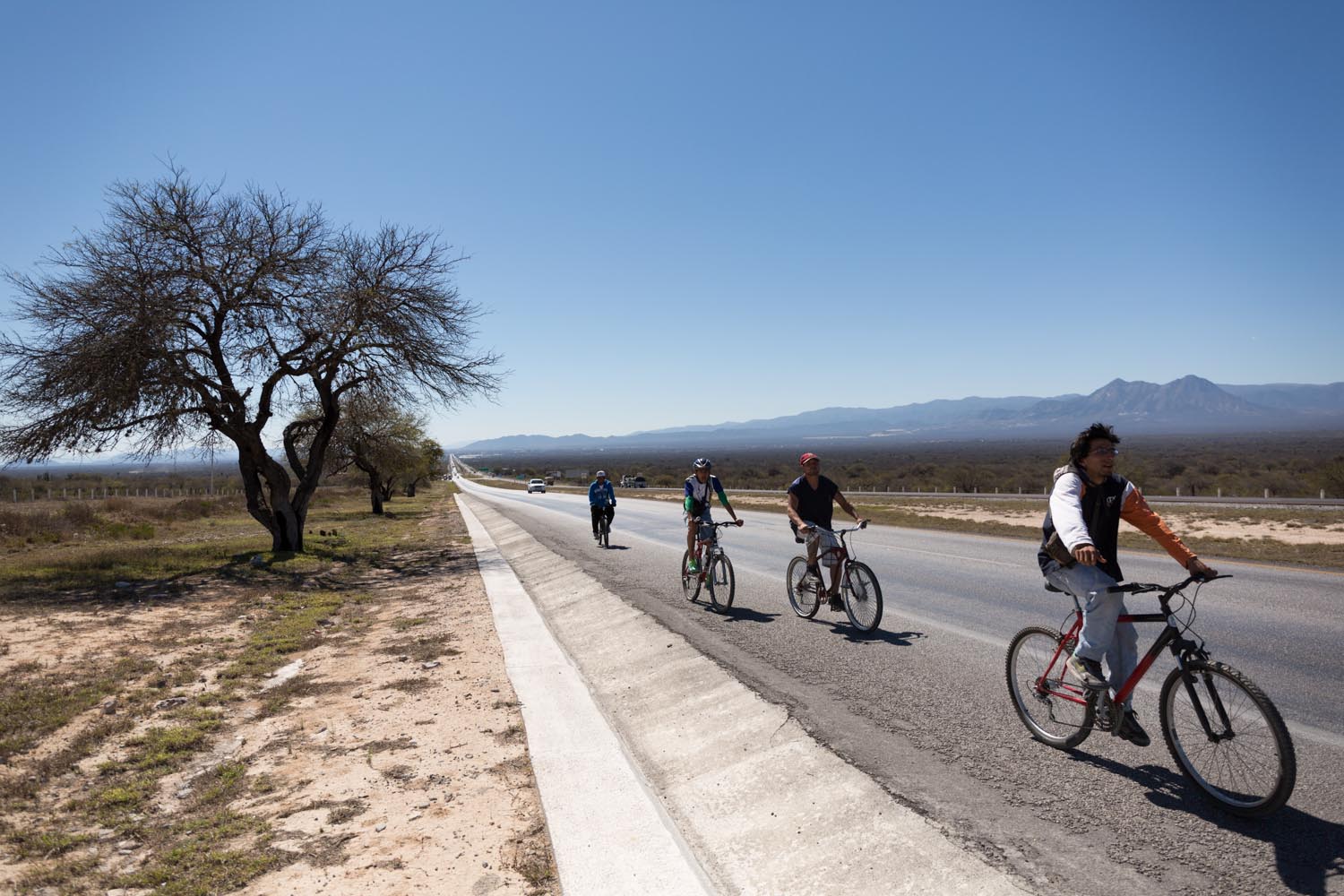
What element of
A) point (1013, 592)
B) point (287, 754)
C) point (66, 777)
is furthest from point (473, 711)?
point (1013, 592)

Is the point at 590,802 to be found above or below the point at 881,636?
below

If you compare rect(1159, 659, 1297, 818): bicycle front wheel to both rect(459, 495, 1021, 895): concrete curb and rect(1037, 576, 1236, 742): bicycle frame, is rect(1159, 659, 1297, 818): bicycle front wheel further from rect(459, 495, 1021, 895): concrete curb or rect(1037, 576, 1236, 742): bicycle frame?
rect(459, 495, 1021, 895): concrete curb

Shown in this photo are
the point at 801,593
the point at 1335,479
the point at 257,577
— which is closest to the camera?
the point at 801,593

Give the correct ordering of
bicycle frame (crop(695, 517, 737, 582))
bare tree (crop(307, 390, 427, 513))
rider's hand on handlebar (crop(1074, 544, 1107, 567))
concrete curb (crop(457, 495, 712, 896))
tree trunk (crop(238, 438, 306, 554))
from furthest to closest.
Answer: bare tree (crop(307, 390, 427, 513))
tree trunk (crop(238, 438, 306, 554))
bicycle frame (crop(695, 517, 737, 582))
rider's hand on handlebar (crop(1074, 544, 1107, 567))
concrete curb (crop(457, 495, 712, 896))

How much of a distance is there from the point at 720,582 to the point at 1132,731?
6.13 m

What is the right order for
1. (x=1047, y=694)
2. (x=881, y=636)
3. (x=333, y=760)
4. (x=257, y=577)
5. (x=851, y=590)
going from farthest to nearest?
(x=257, y=577) → (x=851, y=590) → (x=881, y=636) → (x=333, y=760) → (x=1047, y=694)

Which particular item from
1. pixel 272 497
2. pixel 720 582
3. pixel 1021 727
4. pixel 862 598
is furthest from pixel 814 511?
pixel 272 497

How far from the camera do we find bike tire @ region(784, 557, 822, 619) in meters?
8.89

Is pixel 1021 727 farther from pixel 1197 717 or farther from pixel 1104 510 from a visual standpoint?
pixel 1104 510

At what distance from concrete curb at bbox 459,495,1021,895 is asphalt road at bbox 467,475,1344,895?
0.19 meters

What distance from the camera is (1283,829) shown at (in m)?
3.60

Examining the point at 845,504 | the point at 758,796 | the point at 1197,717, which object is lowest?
the point at 758,796

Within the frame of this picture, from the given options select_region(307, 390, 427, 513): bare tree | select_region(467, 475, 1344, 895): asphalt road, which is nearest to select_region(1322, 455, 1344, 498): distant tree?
select_region(467, 475, 1344, 895): asphalt road

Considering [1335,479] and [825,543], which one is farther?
[1335,479]
